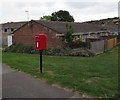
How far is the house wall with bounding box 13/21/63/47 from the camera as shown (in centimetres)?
1917

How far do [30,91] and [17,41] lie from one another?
20.4 metres

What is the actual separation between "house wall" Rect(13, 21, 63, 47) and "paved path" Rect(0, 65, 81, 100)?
12.8 m

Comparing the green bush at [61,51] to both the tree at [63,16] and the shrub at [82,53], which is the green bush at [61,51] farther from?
the tree at [63,16]

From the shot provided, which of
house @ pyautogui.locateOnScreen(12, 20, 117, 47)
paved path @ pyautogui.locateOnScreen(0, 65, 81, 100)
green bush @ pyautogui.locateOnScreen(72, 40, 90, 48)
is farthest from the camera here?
house @ pyautogui.locateOnScreen(12, 20, 117, 47)

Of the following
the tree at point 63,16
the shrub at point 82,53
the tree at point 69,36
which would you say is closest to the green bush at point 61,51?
the shrub at point 82,53

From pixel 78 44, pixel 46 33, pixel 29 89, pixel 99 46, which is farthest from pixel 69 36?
pixel 29 89

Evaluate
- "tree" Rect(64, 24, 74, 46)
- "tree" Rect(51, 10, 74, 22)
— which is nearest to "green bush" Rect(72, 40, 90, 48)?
"tree" Rect(64, 24, 74, 46)

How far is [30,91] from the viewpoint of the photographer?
5.02 m

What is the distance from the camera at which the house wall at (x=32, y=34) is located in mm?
19172

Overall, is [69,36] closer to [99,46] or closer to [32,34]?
[99,46]

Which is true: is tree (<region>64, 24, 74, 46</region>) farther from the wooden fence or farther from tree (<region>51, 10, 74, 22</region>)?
tree (<region>51, 10, 74, 22</region>)

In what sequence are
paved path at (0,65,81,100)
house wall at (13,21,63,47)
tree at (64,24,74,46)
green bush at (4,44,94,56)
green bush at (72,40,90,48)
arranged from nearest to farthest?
paved path at (0,65,81,100) < green bush at (4,44,94,56) < green bush at (72,40,90,48) < tree at (64,24,74,46) < house wall at (13,21,63,47)

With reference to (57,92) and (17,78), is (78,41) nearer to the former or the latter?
(17,78)

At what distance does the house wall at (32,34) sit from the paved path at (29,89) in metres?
12.8
